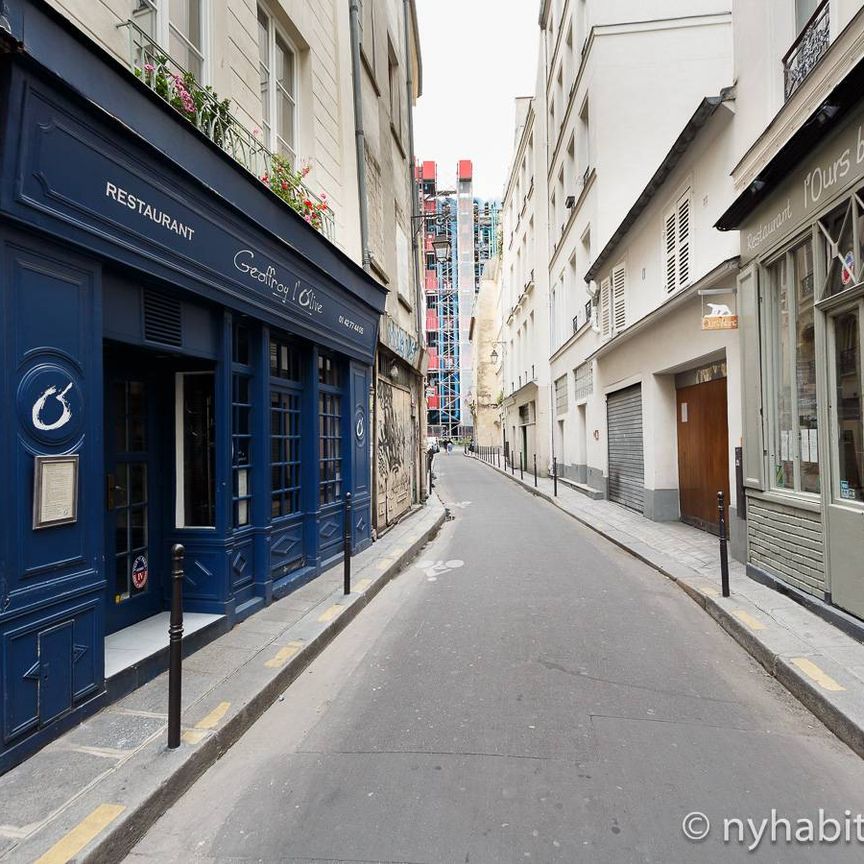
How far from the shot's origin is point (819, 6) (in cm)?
585

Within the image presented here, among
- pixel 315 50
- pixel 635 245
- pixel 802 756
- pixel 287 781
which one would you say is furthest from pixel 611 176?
pixel 287 781

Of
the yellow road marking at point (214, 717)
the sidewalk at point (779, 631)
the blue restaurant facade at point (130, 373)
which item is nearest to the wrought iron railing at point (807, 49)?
the sidewalk at point (779, 631)

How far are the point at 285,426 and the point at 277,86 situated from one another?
4360 millimetres

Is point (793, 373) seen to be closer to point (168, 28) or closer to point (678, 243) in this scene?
point (678, 243)

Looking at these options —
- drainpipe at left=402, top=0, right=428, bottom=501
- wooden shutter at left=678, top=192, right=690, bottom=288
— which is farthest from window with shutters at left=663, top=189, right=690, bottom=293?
drainpipe at left=402, top=0, right=428, bottom=501

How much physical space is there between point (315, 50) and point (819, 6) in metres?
6.08

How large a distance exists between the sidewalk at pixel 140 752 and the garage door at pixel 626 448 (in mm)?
9727

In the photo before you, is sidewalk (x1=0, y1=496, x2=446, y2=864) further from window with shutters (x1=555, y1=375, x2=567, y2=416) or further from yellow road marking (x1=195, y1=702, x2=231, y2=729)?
window with shutters (x1=555, y1=375, x2=567, y2=416)

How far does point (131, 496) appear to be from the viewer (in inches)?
201

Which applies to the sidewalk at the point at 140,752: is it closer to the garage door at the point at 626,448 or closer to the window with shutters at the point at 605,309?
the garage door at the point at 626,448

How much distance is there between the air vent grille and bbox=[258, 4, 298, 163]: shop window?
3.17 m

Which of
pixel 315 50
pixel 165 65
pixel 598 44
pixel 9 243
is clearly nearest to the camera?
pixel 9 243

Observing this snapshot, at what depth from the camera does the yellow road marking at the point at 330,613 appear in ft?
19.0

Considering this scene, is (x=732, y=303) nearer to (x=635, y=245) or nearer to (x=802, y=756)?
(x=635, y=245)
